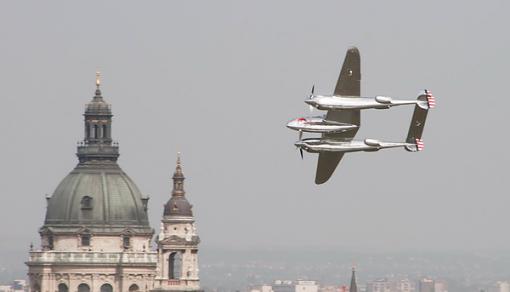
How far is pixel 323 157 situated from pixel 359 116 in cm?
310

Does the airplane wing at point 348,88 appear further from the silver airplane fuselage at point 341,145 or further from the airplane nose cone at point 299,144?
the airplane nose cone at point 299,144

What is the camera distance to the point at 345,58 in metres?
114

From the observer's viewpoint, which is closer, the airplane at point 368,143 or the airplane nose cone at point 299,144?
the airplane at point 368,143

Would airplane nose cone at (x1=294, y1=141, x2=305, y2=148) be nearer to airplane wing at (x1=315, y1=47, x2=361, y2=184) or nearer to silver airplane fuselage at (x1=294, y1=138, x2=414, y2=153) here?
silver airplane fuselage at (x1=294, y1=138, x2=414, y2=153)

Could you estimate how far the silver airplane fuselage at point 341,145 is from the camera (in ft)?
372

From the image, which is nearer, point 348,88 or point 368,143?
point 368,143

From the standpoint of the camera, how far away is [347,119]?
114m

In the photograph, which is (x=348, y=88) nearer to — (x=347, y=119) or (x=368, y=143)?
(x=347, y=119)

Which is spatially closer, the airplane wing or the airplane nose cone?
the airplane wing

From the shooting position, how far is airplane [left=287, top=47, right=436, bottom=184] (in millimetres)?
113188

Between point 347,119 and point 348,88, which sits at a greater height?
point 348,88

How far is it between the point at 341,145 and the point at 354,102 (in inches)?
73.4

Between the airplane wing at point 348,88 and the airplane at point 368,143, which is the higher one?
the airplane wing at point 348,88

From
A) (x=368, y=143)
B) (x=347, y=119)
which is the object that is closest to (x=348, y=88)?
(x=347, y=119)
